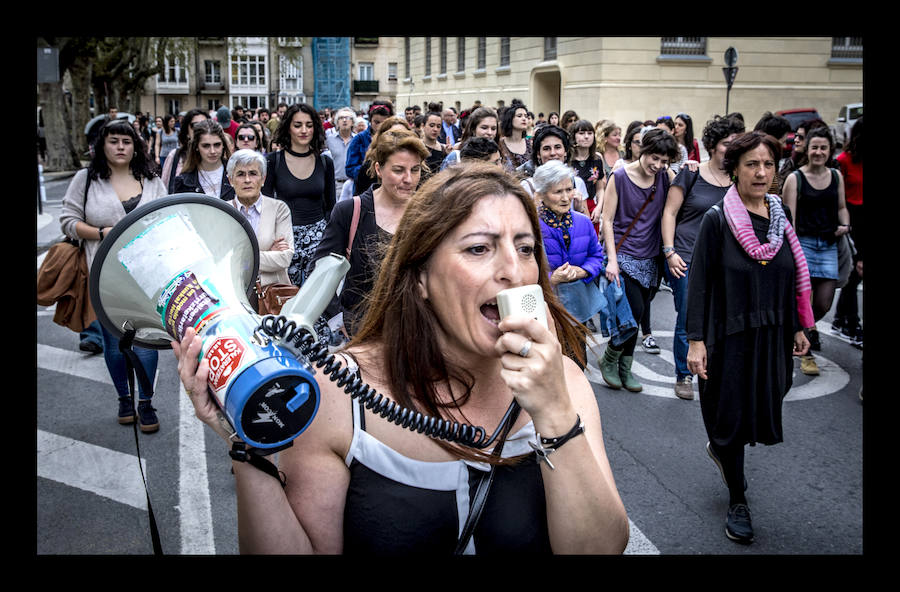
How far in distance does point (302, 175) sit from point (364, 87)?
66006 millimetres

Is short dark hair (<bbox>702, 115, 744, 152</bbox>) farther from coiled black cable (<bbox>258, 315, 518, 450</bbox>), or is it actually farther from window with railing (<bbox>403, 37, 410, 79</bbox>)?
window with railing (<bbox>403, 37, 410, 79</bbox>)

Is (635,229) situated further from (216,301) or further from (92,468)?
(216,301)

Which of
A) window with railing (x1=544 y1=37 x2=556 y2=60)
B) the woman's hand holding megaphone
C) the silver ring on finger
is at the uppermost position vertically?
window with railing (x1=544 y1=37 x2=556 y2=60)

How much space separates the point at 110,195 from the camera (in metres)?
4.92

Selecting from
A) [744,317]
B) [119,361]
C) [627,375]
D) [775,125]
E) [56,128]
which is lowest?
[627,375]

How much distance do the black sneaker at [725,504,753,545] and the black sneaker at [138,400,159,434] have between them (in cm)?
358

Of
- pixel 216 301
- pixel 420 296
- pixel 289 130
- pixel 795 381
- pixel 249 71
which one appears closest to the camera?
pixel 216 301

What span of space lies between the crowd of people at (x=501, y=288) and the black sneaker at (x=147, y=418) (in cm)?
1

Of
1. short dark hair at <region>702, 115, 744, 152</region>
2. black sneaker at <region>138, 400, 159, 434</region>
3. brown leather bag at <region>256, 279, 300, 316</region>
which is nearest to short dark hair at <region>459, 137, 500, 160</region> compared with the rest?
short dark hair at <region>702, 115, 744, 152</region>

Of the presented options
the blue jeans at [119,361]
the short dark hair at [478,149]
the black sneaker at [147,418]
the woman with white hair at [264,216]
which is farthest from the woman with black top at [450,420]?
the short dark hair at [478,149]

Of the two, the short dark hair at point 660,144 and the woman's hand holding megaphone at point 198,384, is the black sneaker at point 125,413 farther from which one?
the short dark hair at point 660,144

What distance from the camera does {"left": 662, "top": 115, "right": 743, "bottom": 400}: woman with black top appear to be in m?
5.81

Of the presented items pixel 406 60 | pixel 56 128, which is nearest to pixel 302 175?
pixel 56 128

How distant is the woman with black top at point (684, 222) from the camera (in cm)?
581
